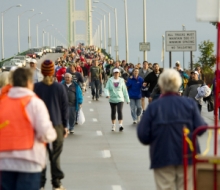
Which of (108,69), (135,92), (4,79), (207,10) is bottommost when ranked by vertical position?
(108,69)

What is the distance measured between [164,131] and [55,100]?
3.52 meters

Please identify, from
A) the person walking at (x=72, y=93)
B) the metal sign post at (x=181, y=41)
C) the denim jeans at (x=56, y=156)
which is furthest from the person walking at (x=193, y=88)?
the denim jeans at (x=56, y=156)

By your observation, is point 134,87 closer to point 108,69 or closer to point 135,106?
point 135,106

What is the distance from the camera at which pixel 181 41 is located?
1248 inches

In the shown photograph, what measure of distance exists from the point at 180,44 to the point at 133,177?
17.9 m

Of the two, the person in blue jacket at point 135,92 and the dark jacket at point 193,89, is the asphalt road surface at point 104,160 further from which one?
the dark jacket at point 193,89

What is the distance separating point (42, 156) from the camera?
827 centimetres

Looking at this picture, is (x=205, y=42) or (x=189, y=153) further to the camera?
(x=205, y=42)

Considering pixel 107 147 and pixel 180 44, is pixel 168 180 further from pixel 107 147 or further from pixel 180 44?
pixel 180 44

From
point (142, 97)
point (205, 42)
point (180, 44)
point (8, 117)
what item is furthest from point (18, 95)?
point (205, 42)

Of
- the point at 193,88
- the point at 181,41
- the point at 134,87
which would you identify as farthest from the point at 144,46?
the point at 193,88

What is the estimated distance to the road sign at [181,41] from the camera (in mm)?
31297

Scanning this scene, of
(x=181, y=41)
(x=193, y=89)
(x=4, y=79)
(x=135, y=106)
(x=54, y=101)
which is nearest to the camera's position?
(x=54, y=101)

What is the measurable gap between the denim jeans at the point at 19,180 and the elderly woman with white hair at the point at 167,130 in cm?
107
